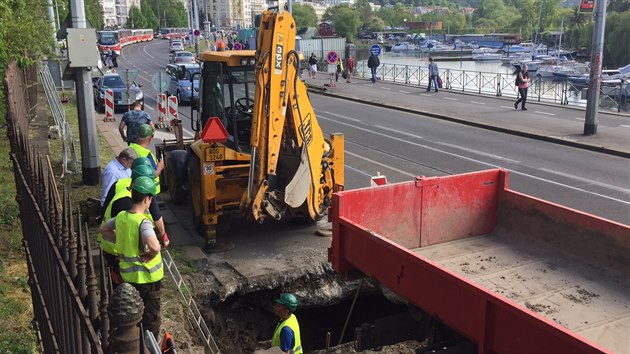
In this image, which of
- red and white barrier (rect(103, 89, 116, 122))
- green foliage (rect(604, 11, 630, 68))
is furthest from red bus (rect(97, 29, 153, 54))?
green foliage (rect(604, 11, 630, 68))

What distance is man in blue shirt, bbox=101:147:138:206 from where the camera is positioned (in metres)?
6.83

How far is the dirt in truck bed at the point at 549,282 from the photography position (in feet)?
17.2

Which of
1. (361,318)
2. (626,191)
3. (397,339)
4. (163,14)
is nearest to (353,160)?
(626,191)

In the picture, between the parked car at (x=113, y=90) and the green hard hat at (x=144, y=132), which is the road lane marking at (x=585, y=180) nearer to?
the green hard hat at (x=144, y=132)

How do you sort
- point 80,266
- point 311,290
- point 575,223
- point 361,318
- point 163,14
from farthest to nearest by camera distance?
point 163,14, point 361,318, point 311,290, point 575,223, point 80,266

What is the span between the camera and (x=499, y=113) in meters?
23.8

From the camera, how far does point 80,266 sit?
2.78 meters

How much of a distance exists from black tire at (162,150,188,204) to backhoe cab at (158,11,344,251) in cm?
78

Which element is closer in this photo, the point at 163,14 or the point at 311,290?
the point at 311,290

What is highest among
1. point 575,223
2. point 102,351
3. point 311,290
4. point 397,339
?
point 102,351

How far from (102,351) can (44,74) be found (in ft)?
65.6

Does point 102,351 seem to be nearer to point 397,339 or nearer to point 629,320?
point 397,339

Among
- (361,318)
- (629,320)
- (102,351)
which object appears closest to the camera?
(102,351)

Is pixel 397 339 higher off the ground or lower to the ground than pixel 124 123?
lower
